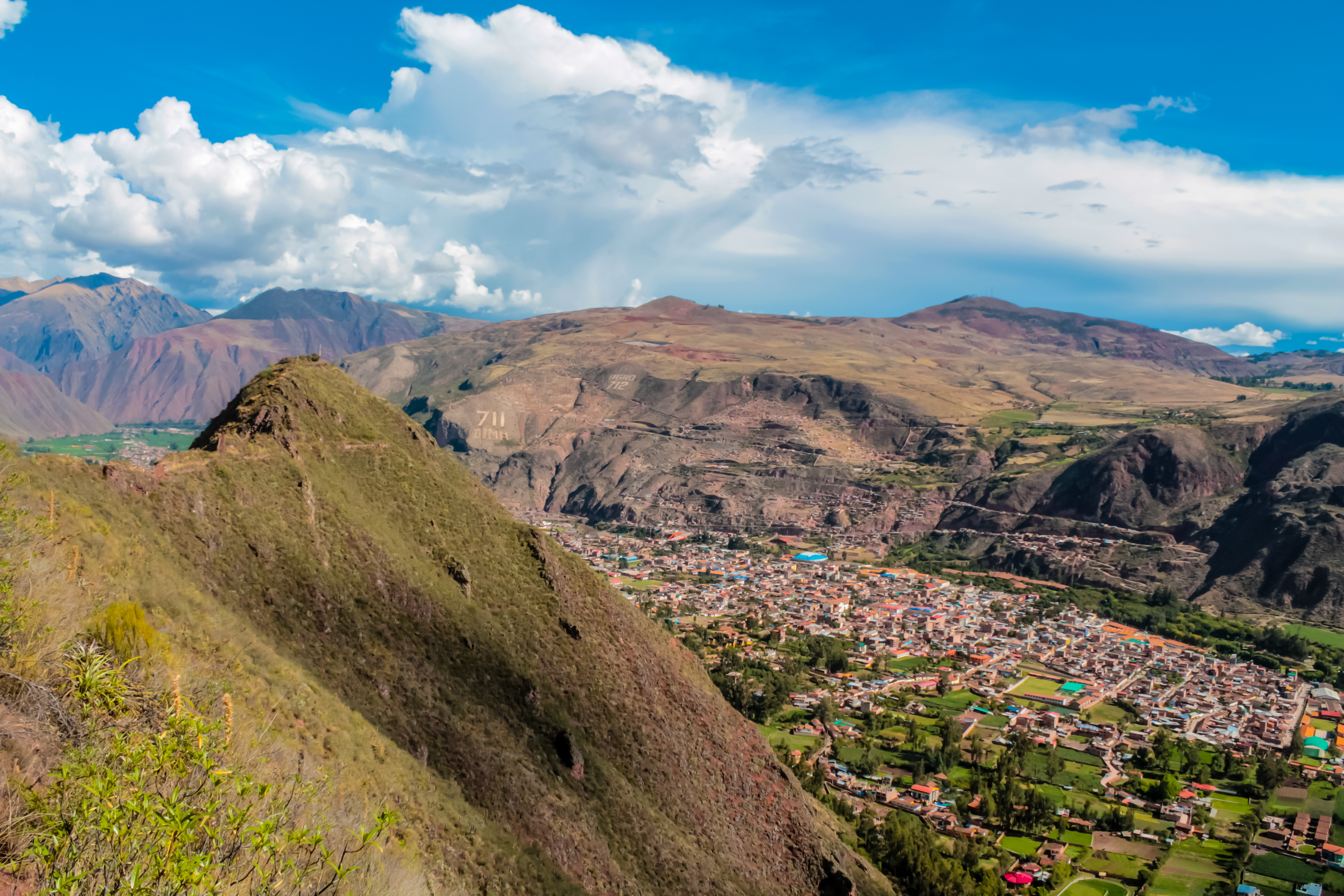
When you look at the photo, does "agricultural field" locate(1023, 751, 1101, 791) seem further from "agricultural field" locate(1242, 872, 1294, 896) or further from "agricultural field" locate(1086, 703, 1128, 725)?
"agricultural field" locate(1242, 872, 1294, 896)

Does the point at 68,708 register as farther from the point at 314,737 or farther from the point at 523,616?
the point at 523,616

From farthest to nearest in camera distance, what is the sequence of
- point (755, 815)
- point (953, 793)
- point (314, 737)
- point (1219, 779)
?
point (1219, 779), point (953, 793), point (755, 815), point (314, 737)

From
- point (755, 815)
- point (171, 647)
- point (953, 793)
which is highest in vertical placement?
point (171, 647)

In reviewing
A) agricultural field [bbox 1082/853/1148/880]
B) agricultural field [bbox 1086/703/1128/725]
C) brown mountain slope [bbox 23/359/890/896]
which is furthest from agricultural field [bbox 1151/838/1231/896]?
brown mountain slope [bbox 23/359/890/896]

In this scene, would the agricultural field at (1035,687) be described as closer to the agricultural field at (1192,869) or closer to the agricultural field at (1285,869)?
the agricultural field at (1192,869)

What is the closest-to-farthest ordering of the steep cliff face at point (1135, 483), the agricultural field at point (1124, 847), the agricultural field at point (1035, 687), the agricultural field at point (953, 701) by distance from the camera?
the agricultural field at point (1124, 847)
the agricultural field at point (953, 701)
the agricultural field at point (1035, 687)
the steep cliff face at point (1135, 483)

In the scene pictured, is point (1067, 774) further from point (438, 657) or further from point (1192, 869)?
point (438, 657)

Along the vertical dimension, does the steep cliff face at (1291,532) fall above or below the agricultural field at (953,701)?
above

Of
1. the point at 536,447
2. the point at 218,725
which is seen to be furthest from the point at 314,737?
the point at 536,447

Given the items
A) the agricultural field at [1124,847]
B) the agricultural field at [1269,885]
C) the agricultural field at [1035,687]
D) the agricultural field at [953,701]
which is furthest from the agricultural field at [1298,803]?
the agricultural field at [953,701]
